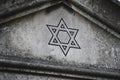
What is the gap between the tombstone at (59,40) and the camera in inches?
220

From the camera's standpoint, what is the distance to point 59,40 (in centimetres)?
Result: 584

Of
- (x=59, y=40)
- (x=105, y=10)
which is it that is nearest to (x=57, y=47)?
(x=59, y=40)

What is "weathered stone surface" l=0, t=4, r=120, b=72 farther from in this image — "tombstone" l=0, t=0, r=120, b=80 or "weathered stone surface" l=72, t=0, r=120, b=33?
"weathered stone surface" l=72, t=0, r=120, b=33

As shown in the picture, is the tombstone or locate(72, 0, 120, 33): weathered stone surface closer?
the tombstone

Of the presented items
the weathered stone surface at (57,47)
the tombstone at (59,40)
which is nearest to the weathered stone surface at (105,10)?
the tombstone at (59,40)

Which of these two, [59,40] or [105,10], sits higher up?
[105,10]

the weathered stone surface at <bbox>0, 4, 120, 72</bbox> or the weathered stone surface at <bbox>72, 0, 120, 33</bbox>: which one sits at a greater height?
the weathered stone surface at <bbox>72, 0, 120, 33</bbox>

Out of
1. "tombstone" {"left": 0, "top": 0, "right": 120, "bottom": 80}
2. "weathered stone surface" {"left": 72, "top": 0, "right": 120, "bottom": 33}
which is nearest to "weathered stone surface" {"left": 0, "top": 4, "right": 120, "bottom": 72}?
"tombstone" {"left": 0, "top": 0, "right": 120, "bottom": 80}

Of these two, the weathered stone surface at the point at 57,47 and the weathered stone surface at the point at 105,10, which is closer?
the weathered stone surface at the point at 57,47

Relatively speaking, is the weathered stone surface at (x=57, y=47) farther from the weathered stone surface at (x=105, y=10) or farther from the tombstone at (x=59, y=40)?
the weathered stone surface at (x=105, y=10)

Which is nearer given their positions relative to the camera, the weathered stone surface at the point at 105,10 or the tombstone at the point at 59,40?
the tombstone at the point at 59,40

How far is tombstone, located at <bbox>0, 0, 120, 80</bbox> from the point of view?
18.3 ft

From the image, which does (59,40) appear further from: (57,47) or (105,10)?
(105,10)

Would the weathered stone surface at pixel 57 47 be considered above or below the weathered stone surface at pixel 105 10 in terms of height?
below
